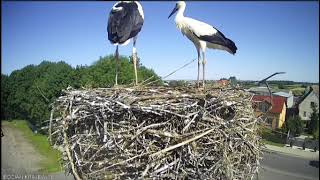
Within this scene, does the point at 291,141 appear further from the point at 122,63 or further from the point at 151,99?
the point at 151,99

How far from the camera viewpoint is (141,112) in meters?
3.70

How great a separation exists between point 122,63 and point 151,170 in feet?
36.5

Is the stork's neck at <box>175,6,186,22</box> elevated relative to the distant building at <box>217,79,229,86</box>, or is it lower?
elevated

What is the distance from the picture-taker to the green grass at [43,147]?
1656 centimetres

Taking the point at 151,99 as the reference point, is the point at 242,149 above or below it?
below

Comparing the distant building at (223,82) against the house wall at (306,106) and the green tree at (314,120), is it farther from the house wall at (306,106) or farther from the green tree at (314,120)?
the green tree at (314,120)

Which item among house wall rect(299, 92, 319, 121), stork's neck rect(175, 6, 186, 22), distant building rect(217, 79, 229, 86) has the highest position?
stork's neck rect(175, 6, 186, 22)

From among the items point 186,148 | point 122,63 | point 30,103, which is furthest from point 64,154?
point 30,103

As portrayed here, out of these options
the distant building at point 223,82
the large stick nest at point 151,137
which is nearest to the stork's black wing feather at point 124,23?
the large stick nest at point 151,137

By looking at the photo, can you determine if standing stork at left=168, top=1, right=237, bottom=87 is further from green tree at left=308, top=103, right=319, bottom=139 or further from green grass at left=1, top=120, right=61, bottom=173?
green tree at left=308, top=103, right=319, bottom=139

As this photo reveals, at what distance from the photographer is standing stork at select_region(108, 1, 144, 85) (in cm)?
487

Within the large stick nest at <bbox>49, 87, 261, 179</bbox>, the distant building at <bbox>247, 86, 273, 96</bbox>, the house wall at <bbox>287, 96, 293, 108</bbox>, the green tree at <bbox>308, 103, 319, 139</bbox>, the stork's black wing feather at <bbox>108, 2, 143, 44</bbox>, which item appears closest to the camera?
the large stick nest at <bbox>49, 87, 261, 179</bbox>

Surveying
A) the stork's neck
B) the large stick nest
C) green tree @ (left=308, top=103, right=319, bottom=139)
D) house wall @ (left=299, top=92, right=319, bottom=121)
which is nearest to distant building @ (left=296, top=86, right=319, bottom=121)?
house wall @ (left=299, top=92, right=319, bottom=121)

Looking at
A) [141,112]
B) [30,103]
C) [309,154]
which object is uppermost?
[141,112]
